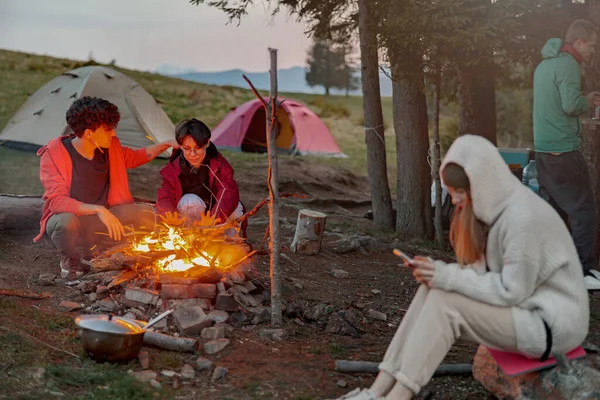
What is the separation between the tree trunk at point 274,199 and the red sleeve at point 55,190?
1921 mm

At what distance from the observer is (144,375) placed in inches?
160

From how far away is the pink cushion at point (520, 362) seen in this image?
3.43 metres

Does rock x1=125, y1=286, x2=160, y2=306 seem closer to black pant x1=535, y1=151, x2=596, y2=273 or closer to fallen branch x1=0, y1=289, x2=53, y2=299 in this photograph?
fallen branch x1=0, y1=289, x2=53, y2=299

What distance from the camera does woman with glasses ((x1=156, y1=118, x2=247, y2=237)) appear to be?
235 inches

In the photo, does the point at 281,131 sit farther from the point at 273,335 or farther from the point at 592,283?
the point at 273,335

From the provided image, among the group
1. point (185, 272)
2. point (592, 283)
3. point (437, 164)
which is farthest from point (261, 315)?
point (437, 164)

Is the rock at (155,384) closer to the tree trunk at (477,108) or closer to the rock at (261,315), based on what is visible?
the rock at (261,315)

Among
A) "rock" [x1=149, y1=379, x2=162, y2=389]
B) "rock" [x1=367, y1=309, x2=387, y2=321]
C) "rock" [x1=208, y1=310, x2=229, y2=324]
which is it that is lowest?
"rock" [x1=367, y1=309, x2=387, y2=321]

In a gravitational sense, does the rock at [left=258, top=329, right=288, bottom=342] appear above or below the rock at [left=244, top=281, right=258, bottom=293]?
below

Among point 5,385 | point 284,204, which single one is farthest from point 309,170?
point 5,385

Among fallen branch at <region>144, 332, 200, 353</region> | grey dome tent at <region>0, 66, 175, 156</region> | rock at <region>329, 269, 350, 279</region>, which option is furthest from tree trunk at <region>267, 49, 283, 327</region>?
grey dome tent at <region>0, 66, 175, 156</region>

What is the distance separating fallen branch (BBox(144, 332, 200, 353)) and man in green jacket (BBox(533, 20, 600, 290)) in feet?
11.9

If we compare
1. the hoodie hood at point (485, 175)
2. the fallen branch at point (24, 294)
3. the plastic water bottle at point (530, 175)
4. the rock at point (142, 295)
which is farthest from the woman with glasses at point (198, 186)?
the plastic water bottle at point (530, 175)

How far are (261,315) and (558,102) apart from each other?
3299 millimetres
